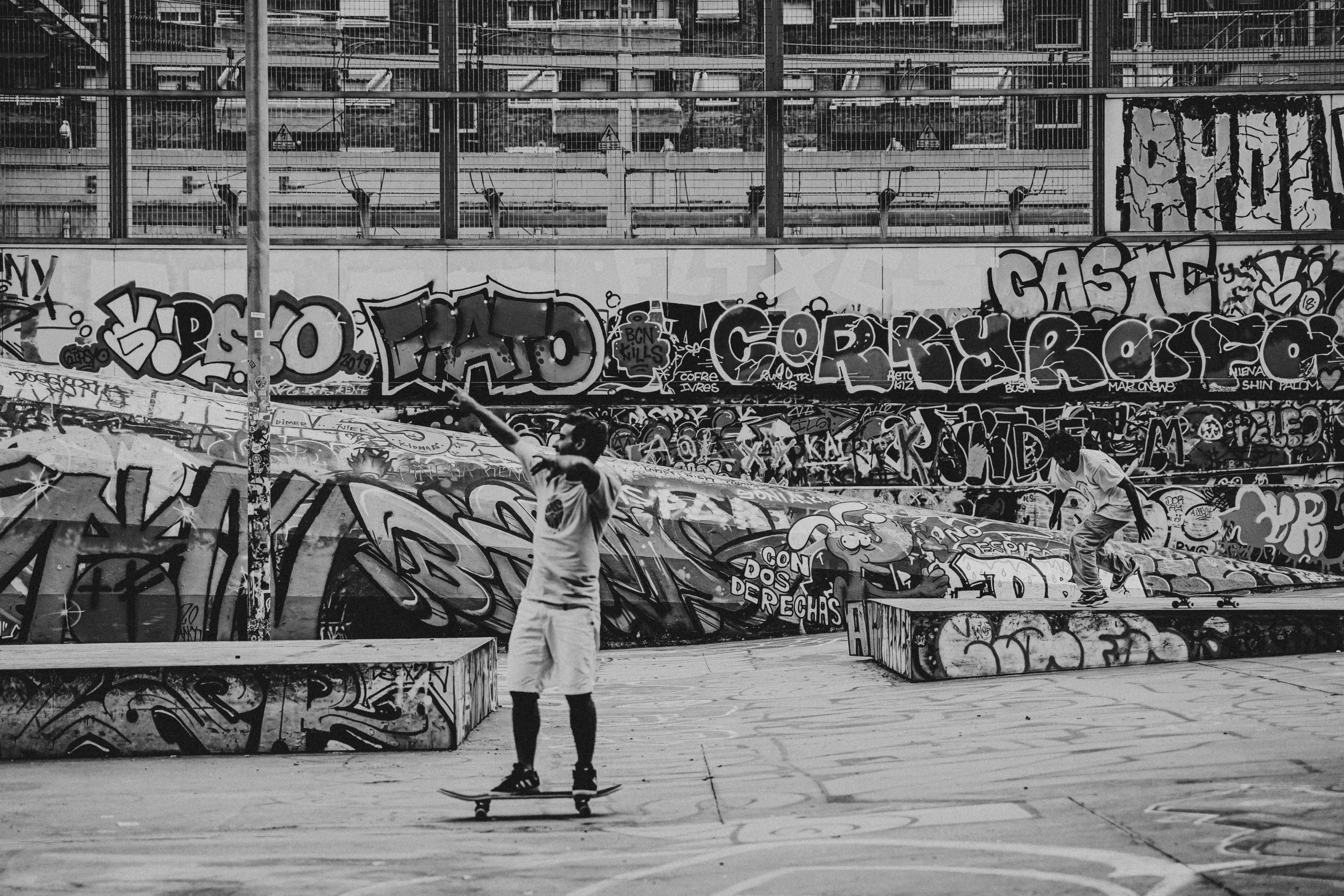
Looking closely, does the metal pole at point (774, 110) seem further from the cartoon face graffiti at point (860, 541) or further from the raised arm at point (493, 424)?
the raised arm at point (493, 424)

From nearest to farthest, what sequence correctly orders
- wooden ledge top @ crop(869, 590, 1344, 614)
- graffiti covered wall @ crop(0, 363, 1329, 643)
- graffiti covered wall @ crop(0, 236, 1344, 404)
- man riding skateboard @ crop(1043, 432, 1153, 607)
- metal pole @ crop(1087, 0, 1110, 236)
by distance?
wooden ledge top @ crop(869, 590, 1344, 614) → man riding skateboard @ crop(1043, 432, 1153, 607) → graffiti covered wall @ crop(0, 363, 1329, 643) → graffiti covered wall @ crop(0, 236, 1344, 404) → metal pole @ crop(1087, 0, 1110, 236)

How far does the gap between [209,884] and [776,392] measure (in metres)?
13.8

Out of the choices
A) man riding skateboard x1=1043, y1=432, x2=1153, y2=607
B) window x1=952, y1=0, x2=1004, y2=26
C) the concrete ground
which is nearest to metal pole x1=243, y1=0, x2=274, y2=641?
the concrete ground

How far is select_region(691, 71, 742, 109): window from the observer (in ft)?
59.4

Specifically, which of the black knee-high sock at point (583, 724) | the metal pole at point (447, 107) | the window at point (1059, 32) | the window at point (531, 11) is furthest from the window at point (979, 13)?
the black knee-high sock at point (583, 724)

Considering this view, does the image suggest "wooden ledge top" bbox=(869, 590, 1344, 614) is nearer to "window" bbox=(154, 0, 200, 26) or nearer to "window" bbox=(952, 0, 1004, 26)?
"window" bbox=(952, 0, 1004, 26)

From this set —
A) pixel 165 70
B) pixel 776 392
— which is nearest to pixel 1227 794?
pixel 776 392

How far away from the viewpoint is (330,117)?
59.6 ft

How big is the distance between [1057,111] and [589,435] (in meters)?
14.7

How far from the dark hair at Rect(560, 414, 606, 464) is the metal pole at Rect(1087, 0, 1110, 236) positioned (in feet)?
46.0

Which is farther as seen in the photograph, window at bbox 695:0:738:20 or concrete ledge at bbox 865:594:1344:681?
window at bbox 695:0:738:20

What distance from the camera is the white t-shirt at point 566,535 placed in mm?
5430

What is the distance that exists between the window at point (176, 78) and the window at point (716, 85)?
292 inches

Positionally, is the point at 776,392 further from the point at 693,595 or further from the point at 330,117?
the point at 330,117
